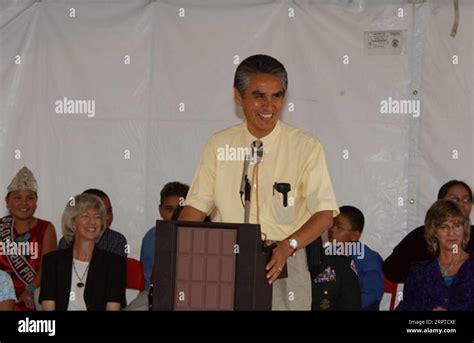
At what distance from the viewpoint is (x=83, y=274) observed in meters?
5.69

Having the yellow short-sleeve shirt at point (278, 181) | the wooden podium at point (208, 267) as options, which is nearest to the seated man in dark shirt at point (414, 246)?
the yellow short-sleeve shirt at point (278, 181)

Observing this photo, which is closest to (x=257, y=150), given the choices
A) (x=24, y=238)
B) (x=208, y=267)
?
(x=208, y=267)

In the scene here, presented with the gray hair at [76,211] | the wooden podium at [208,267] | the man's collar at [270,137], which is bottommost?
the wooden podium at [208,267]

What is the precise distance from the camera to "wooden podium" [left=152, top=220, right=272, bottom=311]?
3.33m

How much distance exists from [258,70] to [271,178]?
16.2 inches

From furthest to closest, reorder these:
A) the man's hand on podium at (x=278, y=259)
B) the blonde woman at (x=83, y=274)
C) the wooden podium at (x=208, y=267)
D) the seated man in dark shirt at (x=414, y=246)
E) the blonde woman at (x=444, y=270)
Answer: the seated man in dark shirt at (x=414, y=246) → the blonde woman at (x=83, y=274) → the blonde woman at (x=444, y=270) → the man's hand on podium at (x=278, y=259) → the wooden podium at (x=208, y=267)

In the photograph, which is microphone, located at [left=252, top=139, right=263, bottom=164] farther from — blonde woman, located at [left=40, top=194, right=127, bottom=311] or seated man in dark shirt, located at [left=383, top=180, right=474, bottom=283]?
seated man in dark shirt, located at [left=383, top=180, right=474, bottom=283]

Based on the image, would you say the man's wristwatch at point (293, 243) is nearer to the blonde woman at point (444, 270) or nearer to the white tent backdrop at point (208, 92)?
the blonde woman at point (444, 270)

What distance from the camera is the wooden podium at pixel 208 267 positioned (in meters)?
3.33

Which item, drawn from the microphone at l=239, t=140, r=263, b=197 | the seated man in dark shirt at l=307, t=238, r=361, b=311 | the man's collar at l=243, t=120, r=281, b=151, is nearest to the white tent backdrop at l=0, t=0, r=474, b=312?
the seated man in dark shirt at l=307, t=238, r=361, b=311

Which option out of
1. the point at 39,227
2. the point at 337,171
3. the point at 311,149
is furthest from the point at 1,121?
the point at 311,149

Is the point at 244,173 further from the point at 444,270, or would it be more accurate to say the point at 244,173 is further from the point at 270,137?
the point at 444,270

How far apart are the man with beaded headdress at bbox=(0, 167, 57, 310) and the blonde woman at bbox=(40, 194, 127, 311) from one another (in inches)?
26.4

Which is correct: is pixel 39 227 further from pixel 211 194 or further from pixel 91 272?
pixel 211 194
